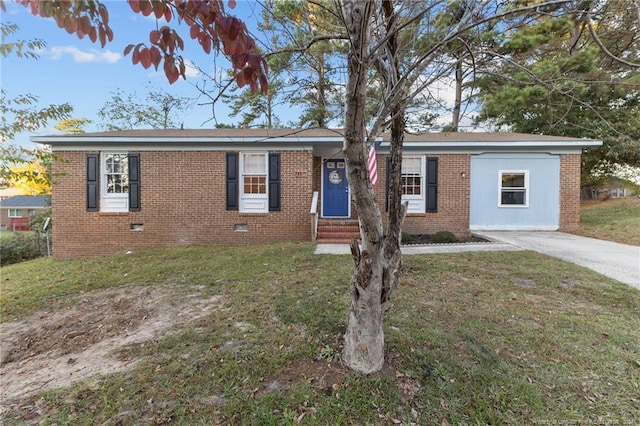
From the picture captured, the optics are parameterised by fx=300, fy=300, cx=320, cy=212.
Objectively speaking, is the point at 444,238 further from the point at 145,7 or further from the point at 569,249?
the point at 145,7

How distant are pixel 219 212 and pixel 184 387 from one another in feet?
23.7

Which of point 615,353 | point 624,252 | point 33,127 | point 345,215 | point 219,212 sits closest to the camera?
point 615,353

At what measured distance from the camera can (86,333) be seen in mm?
3717

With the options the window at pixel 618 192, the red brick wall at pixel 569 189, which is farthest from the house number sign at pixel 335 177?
the window at pixel 618 192

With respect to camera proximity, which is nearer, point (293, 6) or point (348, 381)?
point (348, 381)

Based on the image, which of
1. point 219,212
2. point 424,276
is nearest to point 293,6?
point 424,276

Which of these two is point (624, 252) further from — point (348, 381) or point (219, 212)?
point (219, 212)

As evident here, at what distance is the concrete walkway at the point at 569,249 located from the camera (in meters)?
5.62

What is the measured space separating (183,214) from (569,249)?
410 inches

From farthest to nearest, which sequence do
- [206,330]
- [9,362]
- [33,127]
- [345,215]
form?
[345,215] < [33,127] < [206,330] < [9,362]

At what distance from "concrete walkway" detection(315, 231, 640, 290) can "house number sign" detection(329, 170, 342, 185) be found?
124 inches

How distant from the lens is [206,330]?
3.44 m

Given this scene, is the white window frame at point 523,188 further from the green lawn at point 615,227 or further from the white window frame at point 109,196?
the white window frame at point 109,196

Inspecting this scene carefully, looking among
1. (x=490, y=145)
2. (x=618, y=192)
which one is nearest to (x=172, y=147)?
(x=490, y=145)
